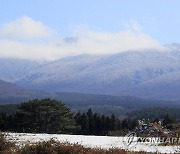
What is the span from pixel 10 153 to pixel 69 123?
3877 cm

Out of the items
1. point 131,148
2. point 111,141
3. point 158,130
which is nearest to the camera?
point 131,148

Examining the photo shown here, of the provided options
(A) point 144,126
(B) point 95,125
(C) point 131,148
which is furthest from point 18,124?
(C) point 131,148

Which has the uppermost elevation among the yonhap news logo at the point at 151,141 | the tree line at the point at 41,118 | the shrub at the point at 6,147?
the tree line at the point at 41,118

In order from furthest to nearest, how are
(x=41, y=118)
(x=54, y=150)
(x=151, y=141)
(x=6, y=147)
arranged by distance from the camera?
(x=41, y=118), (x=151, y=141), (x=6, y=147), (x=54, y=150)

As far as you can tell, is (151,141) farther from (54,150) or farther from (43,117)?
(43,117)

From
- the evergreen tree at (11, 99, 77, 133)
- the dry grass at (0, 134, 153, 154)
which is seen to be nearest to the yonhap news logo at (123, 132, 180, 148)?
the dry grass at (0, 134, 153, 154)

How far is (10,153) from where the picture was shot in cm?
1216

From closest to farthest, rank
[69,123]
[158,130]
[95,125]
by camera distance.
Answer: [158,130] → [69,123] → [95,125]

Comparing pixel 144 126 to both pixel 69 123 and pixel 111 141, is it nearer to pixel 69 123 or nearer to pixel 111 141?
pixel 111 141

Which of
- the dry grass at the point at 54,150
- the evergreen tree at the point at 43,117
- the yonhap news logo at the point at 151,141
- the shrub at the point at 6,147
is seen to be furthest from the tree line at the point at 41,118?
the dry grass at the point at 54,150

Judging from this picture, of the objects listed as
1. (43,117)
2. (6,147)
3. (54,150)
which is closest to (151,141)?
(54,150)

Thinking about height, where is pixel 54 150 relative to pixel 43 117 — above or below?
below

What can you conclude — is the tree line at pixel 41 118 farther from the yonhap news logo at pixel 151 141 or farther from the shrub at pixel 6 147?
the shrub at pixel 6 147

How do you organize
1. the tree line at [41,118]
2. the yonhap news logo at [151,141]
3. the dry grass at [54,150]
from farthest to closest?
the tree line at [41,118] → the yonhap news logo at [151,141] → the dry grass at [54,150]
